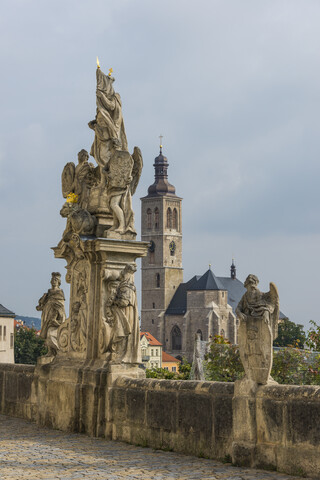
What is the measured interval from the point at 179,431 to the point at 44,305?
4.41m

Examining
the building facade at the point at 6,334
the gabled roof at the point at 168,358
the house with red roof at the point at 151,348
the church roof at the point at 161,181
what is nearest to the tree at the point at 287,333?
the house with red roof at the point at 151,348

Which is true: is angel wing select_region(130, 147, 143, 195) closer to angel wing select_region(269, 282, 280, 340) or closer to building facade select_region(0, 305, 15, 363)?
angel wing select_region(269, 282, 280, 340)

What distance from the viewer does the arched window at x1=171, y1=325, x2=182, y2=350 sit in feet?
433

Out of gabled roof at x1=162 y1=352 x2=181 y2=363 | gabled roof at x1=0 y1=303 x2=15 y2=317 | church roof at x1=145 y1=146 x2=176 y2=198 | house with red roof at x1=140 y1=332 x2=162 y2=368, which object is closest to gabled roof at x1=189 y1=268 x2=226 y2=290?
house with red roof at x1=140 y1=332 x2=162 y2=368

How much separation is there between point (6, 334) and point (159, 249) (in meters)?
91.2

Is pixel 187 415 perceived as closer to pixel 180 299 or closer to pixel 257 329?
pixel 257 329

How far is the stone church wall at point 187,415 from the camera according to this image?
765cm

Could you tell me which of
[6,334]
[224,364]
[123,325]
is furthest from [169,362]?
[123,325]

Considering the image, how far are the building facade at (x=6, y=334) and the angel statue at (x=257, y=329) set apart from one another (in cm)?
4172

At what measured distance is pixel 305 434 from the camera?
7.57 m

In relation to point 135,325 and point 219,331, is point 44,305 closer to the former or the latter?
point 135,325

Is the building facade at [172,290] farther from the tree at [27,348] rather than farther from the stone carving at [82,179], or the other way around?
the stone carving at [82,179]

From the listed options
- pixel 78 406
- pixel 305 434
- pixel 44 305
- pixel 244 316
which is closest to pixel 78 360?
pixel 78 406

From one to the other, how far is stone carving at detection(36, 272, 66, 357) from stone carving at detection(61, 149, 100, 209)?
158 cm
